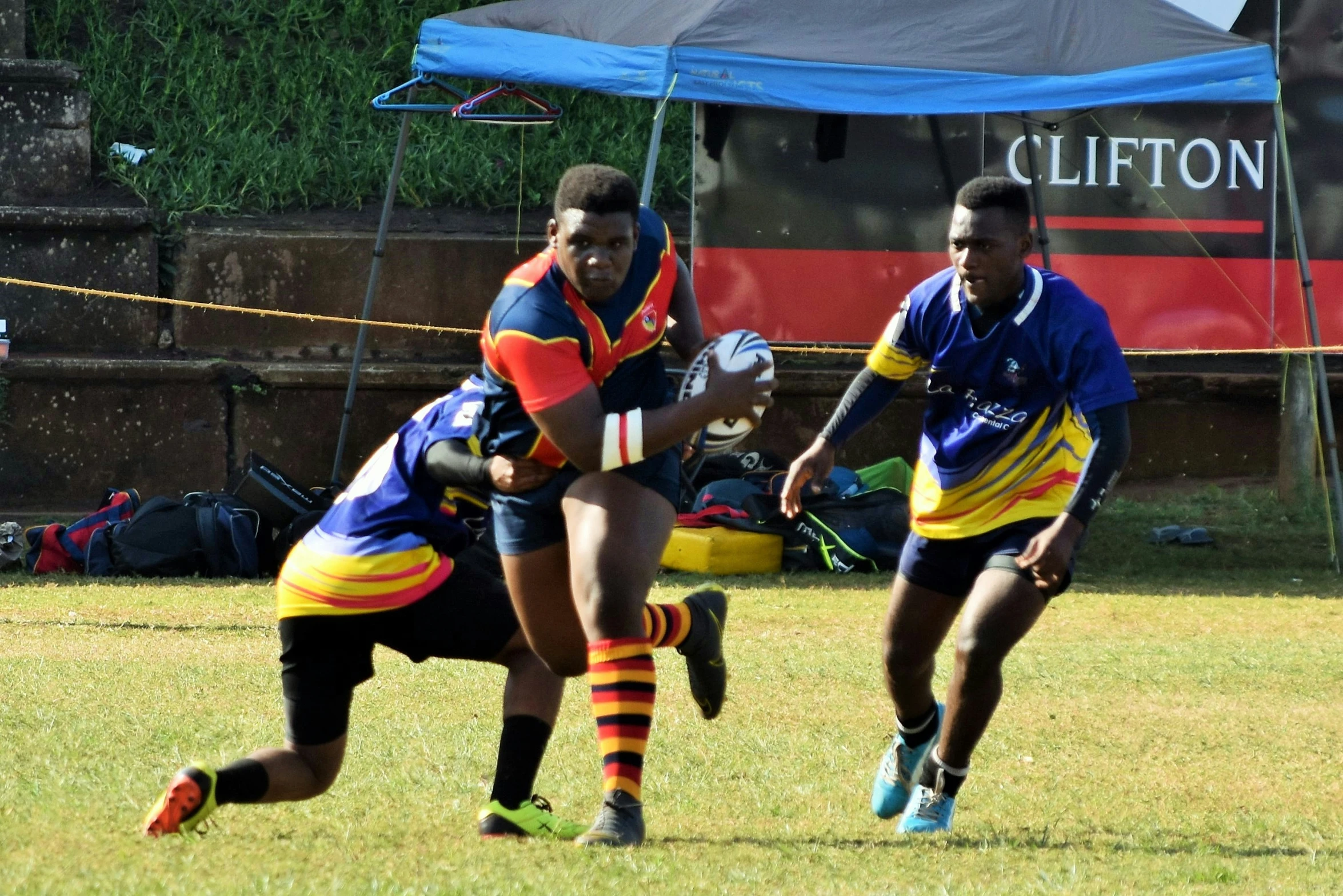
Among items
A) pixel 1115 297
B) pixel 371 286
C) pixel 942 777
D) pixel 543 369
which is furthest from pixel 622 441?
pixel 1115 297

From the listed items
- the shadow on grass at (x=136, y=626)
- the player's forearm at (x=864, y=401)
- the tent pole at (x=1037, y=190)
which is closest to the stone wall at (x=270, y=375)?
the tent pole at (x=1037, y=190)

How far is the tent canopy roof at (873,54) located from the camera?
10.6 m

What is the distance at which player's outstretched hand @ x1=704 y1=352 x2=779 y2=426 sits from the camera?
4582mm

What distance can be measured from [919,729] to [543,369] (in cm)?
176

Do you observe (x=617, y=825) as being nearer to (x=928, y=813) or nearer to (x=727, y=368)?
(x=928, y=813)

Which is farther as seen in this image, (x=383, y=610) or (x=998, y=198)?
(x=998, y=198)

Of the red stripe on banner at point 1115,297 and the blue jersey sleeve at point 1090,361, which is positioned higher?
the blue jersey sleeve at point 1090,361

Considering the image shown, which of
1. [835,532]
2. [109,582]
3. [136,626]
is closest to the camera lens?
[136,626]

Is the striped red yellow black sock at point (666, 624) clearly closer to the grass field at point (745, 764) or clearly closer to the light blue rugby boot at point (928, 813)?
the grass field at point (745, 764)

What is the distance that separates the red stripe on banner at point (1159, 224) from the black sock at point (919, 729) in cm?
794

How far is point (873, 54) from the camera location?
10859 millimetres

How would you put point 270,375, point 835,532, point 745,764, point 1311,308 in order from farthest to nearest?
point 270,375 → point 1311,308 → point 835,532 → point 745,764

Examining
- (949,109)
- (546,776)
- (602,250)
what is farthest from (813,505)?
(602,250)

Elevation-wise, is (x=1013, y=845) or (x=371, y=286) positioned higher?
(x=371, y=286)
